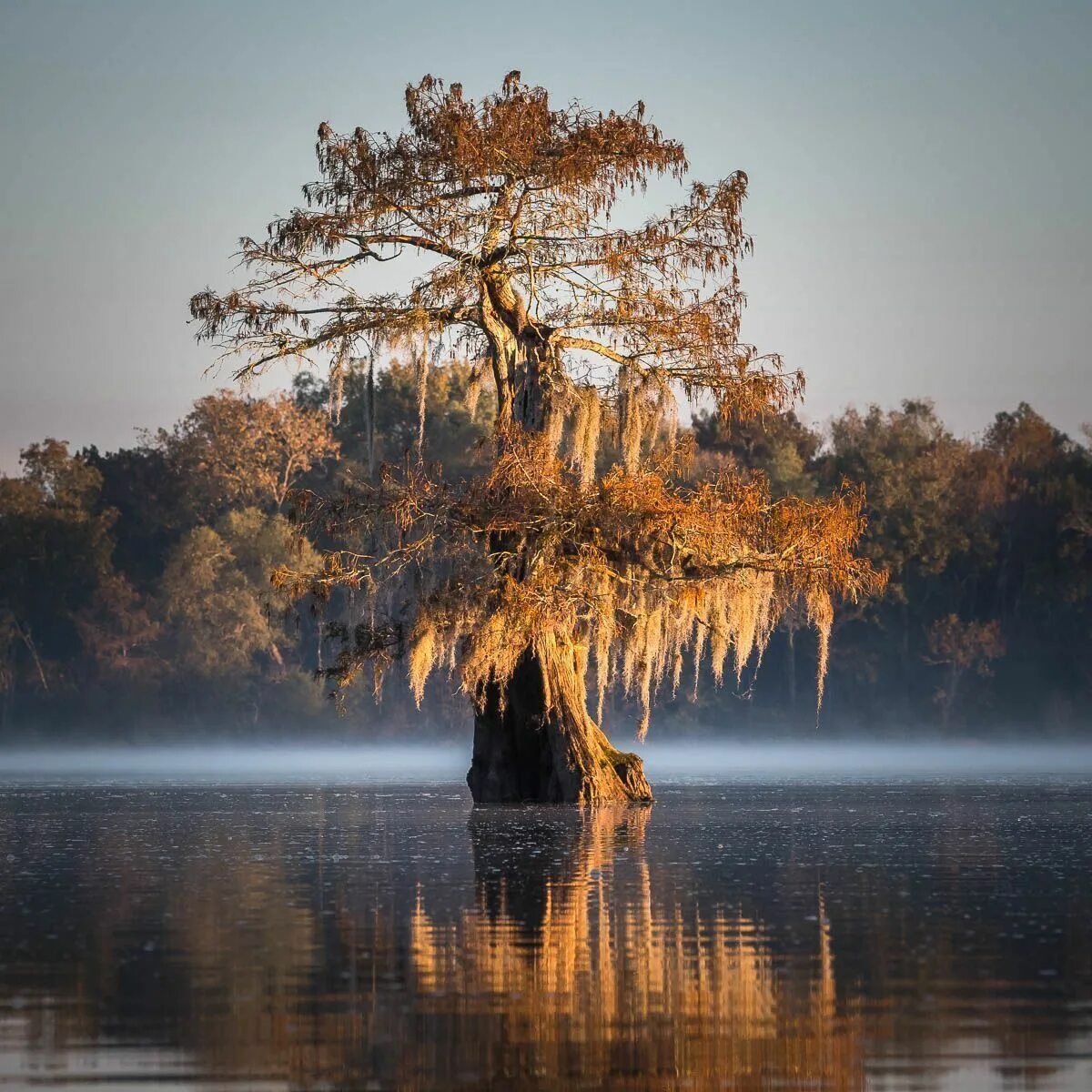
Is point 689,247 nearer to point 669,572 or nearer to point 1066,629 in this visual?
point 669,572

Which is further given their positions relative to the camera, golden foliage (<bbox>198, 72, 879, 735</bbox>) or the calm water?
golden foliage (<bbox>198, 72, 879, 735</bbox>)

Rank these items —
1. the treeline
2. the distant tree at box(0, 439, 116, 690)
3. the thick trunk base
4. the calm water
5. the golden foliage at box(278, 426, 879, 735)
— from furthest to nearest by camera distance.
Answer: the distant tree at box(0, 439, 116, 690), the treeline, the thick trunk base, the golden foliage at box(278, 426, 879, 735), the calm water

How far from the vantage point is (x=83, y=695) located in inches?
3024

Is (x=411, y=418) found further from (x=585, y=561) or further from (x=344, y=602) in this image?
(x=585, y=561)

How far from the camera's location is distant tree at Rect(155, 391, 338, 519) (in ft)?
239

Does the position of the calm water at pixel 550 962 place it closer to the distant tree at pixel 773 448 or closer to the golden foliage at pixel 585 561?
the golden foliage at pixel 585 561

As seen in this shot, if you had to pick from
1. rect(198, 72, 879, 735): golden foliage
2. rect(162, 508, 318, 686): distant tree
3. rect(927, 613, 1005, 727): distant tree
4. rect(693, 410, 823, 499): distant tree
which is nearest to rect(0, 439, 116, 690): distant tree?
rect(162, 508, 318, 686): distant tree

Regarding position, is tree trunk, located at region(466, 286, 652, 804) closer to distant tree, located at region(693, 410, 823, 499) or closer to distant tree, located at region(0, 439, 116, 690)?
distant tree, located at region(693, 410, 823, 499)

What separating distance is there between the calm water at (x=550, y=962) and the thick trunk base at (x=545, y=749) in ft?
22.8

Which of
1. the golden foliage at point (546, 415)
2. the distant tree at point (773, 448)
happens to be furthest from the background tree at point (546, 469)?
the distant tree at point (773, 448)

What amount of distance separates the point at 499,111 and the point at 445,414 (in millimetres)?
47206

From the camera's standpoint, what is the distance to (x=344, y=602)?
72125 millimetres

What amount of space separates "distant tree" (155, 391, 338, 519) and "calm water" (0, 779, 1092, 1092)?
5171 centimetres

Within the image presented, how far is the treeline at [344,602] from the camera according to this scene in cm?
7081
